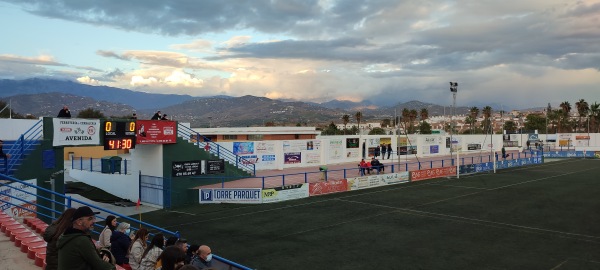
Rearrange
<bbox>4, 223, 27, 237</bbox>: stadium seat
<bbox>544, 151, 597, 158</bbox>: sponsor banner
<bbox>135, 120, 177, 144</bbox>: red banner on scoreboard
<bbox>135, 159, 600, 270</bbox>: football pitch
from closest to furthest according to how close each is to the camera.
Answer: <bbox>4, 223, 27, 237</bbox>: stadium seat < <bbox>135, 159, 600, 270</bbox>: football pitch < <bbox>135, 120, 177, 144</bbox>: red banner on scoreboard < <bbox>544, 151, 597, 158</bbox>: sponsor banner

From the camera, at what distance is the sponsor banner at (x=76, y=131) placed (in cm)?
2139

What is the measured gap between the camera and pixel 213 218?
21.7m

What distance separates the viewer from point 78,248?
192 inches

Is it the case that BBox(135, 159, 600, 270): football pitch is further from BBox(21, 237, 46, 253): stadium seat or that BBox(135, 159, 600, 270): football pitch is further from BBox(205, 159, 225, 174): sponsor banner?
BBox(21, 237, 46, 253): stadium seat

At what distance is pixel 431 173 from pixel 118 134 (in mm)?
26550

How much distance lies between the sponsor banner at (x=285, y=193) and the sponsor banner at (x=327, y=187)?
466 millimetres

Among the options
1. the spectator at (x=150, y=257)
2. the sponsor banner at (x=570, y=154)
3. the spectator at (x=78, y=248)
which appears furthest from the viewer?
the sponsor banner at (x=570, y=154)

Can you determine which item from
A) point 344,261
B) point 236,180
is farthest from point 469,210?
point 236,180

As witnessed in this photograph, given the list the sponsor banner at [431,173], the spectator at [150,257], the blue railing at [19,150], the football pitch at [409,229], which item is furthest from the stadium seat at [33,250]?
the sponsor banner at [431,173]

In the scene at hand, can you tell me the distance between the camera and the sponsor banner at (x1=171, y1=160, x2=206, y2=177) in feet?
87.0

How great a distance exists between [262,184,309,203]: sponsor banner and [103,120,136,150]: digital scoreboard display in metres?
8.14

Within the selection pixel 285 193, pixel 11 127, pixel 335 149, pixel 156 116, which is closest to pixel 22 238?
pixel 156 116

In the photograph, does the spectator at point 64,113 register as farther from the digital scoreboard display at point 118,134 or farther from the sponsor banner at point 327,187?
the sponsor banner at point 327,187

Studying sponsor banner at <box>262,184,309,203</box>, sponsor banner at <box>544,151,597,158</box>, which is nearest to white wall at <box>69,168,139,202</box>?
sponsor banner at <box>262,184,309,203</box>
